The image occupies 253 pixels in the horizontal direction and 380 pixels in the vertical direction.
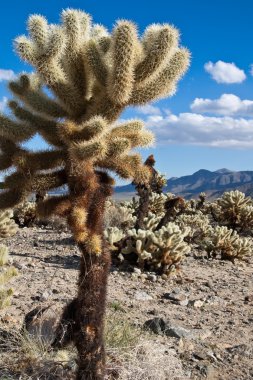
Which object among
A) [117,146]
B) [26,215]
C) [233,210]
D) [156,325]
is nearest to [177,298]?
[156,325]

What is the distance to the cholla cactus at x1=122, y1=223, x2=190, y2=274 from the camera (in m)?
9.05

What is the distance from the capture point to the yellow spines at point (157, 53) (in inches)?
146

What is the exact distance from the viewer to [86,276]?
379 cm

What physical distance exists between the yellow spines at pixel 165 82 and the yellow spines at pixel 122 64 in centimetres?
19

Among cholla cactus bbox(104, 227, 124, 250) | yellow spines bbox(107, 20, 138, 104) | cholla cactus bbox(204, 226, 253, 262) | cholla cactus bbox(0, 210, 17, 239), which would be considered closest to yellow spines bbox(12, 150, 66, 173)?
yellow spines bbox(107, 20, 138, 104)

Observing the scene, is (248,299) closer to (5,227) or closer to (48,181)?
(48,181)

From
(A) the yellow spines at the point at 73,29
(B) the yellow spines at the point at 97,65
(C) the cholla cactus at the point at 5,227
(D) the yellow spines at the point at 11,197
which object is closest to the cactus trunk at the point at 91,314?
(D) the yellow spines at the point at 11,197

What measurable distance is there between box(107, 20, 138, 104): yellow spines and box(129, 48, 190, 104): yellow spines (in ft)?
0.63

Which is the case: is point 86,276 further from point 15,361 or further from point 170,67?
point 170,67

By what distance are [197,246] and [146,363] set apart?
27.2 feet

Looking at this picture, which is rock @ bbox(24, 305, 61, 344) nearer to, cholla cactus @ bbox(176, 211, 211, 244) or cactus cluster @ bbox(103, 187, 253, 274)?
cactus cluster @ bbox(103, 187, 253, 274)

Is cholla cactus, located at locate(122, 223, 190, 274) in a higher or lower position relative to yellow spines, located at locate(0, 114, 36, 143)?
lower

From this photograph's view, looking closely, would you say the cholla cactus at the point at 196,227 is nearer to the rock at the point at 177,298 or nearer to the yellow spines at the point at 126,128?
the rock at the point at 177,298

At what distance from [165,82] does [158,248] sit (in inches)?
223
